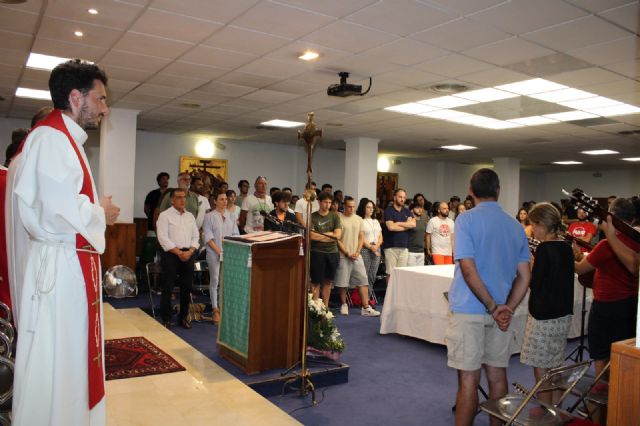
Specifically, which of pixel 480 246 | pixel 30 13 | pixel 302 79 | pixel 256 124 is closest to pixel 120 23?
pixel 30 13

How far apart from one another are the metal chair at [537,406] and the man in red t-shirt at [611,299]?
2.95 ft

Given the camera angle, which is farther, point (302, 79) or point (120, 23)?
point (302, 79)

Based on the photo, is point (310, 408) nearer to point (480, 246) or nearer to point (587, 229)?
point (480, 246)

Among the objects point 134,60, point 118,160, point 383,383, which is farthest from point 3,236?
point 118,160

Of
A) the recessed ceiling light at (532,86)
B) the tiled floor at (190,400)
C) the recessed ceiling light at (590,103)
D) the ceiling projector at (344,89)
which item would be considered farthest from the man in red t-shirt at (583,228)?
the tiled floor at (190,400)

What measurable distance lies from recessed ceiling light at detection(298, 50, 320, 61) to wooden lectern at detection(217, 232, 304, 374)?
2.01 meters

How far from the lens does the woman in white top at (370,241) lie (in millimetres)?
7578

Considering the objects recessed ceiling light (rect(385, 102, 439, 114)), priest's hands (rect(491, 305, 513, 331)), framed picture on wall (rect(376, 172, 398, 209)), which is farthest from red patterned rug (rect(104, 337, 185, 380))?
framed picture on wall (rect(376, 172, 398, 209))

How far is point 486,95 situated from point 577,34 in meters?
2.53

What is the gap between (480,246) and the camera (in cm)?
293

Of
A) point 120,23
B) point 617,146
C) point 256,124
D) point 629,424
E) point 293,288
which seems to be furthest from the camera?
point 617,146

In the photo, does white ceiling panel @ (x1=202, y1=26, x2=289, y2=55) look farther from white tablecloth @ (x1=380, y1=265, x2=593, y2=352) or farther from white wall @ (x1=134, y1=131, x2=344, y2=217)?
white wall @ (x1=134, y1=131, x2=344, y2=217)

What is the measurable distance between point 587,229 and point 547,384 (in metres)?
5.65

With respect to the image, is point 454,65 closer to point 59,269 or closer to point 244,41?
point 244,41
